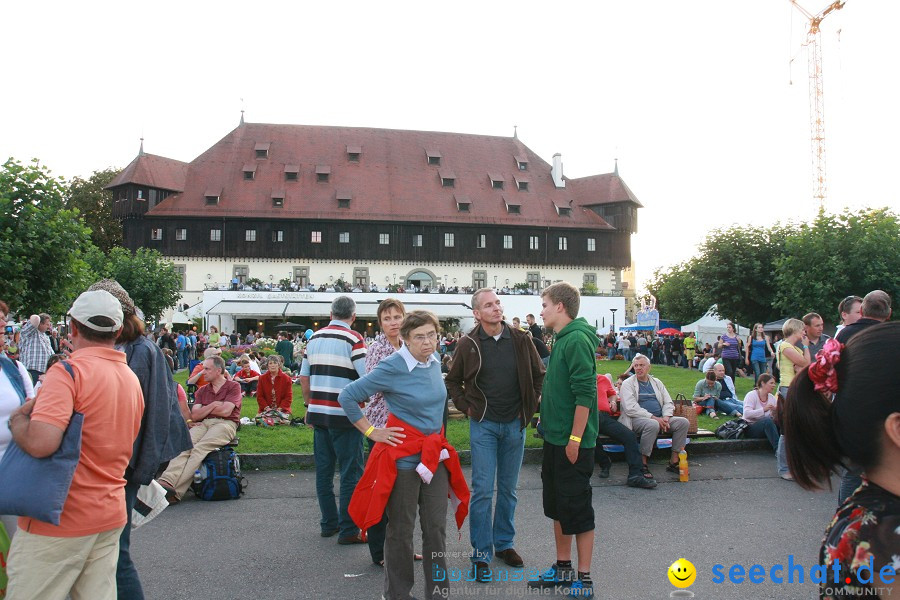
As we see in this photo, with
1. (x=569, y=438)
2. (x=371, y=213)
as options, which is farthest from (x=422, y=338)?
(x=371, y=213)

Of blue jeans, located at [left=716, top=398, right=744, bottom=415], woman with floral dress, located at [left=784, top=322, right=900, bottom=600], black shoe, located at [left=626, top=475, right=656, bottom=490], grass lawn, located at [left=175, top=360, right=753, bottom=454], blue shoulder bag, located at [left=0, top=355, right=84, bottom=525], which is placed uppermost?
woman with floral dress, located at [left=784, top=322, right=900, bottom=600]

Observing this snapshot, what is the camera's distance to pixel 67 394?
2830mm

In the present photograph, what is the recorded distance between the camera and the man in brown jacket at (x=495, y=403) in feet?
16.9

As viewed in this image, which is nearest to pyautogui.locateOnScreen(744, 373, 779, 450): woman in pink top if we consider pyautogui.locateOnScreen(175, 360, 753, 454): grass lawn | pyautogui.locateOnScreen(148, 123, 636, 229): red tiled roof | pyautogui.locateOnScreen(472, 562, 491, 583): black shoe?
pyautogui.locateOnScreen(175, 360, 753, 454): grass lawn

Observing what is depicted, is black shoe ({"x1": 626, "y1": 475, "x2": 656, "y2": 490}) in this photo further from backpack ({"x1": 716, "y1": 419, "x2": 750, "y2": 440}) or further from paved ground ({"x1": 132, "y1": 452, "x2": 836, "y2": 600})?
backpack ({"x1": 716, "y1": 419, "x2": 750, "y2": 440})

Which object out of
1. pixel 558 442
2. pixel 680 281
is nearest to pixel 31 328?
pixel 558 442

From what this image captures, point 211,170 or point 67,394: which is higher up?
point 211,170

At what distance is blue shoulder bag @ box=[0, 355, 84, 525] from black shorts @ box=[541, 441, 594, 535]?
3.02 meters

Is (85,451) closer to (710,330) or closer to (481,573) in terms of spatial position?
(481,573)

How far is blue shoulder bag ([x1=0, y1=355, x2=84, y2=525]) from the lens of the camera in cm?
274

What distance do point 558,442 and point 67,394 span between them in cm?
310

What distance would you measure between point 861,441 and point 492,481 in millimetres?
3641

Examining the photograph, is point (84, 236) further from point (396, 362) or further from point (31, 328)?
point (396, 362)

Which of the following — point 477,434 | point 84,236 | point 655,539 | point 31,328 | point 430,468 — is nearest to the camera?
point 430,468
